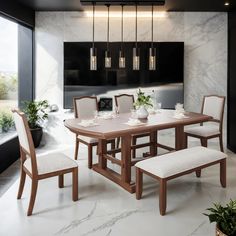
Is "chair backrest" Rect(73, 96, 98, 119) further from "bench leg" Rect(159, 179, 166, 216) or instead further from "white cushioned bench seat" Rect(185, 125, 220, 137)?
"bench leg" Rect(159, 179, 166, 216)

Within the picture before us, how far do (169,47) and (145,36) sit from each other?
22.5 inches

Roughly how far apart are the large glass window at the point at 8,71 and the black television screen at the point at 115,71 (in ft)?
3.19

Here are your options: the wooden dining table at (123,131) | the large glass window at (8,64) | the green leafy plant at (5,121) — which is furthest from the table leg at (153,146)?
the large glass window at (8,64)

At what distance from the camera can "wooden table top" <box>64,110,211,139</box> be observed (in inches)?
118


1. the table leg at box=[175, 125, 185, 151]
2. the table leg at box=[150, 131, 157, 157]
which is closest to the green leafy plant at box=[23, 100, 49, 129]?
the table leg at box=[150, 131, 157, 157]

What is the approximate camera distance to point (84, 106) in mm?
4652

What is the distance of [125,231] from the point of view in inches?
98.0

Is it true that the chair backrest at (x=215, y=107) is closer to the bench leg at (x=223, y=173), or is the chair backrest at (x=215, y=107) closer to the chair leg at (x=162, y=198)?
the bench leg at (x=223, y=173)

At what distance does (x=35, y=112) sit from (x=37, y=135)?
0.45m

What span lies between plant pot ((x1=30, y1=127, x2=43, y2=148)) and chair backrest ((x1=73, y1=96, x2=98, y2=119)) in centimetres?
110

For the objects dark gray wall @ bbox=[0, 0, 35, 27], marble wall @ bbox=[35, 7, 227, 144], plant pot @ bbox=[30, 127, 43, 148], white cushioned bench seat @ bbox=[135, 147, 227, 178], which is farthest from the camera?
marble wall @ bbox=[35, 7, 227, 144]

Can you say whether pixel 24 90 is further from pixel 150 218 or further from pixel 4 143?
pixel 150 218

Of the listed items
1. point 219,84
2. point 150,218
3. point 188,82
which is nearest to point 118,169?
point 150,218

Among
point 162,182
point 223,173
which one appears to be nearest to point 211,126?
point 223,173
